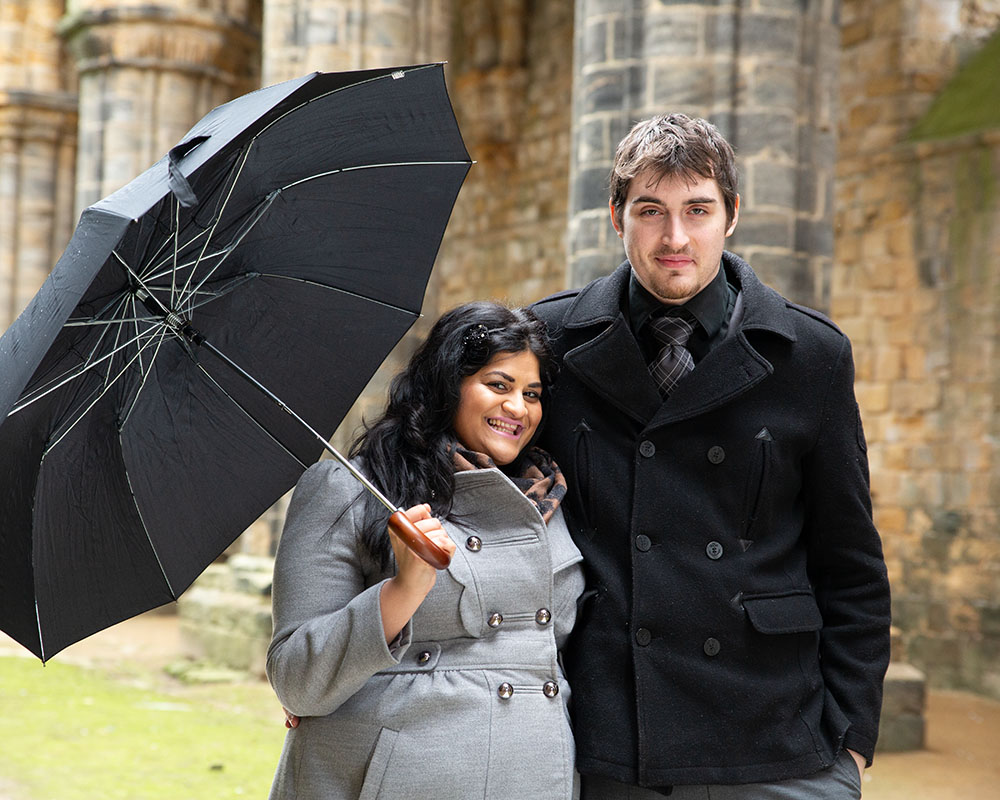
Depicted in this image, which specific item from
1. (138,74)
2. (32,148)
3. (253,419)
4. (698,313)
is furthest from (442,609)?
(32,148)

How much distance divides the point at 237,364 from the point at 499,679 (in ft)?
2.29

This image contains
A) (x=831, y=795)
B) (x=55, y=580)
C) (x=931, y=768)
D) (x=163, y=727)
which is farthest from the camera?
(x=163, y=727)

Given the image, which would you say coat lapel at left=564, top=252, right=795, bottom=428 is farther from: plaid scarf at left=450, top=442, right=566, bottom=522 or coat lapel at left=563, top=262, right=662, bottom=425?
plaid scarf at left=450, top=442, right=566, bottom=522

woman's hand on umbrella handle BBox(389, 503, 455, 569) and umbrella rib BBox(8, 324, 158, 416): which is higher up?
umbrella rib BBox(8, 324, 158, 416)

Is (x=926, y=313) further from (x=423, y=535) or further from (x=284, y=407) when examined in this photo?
(x=423, y=535)

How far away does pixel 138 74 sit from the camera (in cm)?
1189

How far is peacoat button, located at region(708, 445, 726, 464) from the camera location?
221 centimetres

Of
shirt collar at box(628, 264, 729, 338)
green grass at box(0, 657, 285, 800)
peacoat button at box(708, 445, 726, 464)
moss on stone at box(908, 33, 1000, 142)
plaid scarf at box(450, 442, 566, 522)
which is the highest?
moss on stone at box(908, 33, 1000, 142)

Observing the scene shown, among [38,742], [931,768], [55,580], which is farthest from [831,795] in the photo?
[38,742]

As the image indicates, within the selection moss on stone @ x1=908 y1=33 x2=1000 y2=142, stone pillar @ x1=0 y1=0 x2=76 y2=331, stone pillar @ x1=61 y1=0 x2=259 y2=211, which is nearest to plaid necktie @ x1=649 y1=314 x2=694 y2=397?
moss on stone @ x1=908 y1=33 x2=1000 y2=142

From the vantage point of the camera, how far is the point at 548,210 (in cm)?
1279

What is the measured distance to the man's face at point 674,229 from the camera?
84.4 inches

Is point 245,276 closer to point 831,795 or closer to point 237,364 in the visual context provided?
point 237,364

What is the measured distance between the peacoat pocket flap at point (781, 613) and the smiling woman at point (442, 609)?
0.31m
